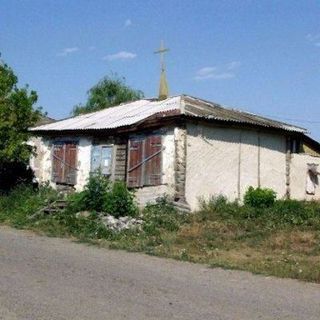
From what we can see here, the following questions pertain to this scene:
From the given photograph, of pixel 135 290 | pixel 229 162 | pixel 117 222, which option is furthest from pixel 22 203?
pixel 135 290

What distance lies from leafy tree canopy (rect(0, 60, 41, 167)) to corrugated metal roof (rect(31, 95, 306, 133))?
139 centimetres

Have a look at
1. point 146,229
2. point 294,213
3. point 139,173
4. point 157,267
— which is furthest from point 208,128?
point 157,267

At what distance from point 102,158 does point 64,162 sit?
95.4 inches

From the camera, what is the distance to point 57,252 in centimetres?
1098

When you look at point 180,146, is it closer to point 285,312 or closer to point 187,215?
point 187,215

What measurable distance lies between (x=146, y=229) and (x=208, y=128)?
5244mm

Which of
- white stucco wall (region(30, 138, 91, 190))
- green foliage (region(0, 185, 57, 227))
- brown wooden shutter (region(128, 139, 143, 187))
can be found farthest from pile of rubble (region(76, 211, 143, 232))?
white stucco wall (region(30, 138, 91, 190))

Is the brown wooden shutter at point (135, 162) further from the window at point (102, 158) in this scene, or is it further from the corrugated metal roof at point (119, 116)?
the window at point (102, 158)

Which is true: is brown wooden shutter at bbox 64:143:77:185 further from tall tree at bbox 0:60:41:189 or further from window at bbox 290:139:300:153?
window at bbox 290:139:300:153

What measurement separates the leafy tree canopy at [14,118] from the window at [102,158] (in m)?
2.50

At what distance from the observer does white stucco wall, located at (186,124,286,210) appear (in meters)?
17.6

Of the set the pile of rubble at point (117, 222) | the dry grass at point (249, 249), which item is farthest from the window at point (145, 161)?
the pile of rubble at point (117, 222)

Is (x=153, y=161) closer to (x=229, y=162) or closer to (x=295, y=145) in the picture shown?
(x=229, y=162)

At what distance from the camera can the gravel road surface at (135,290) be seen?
6.26m
